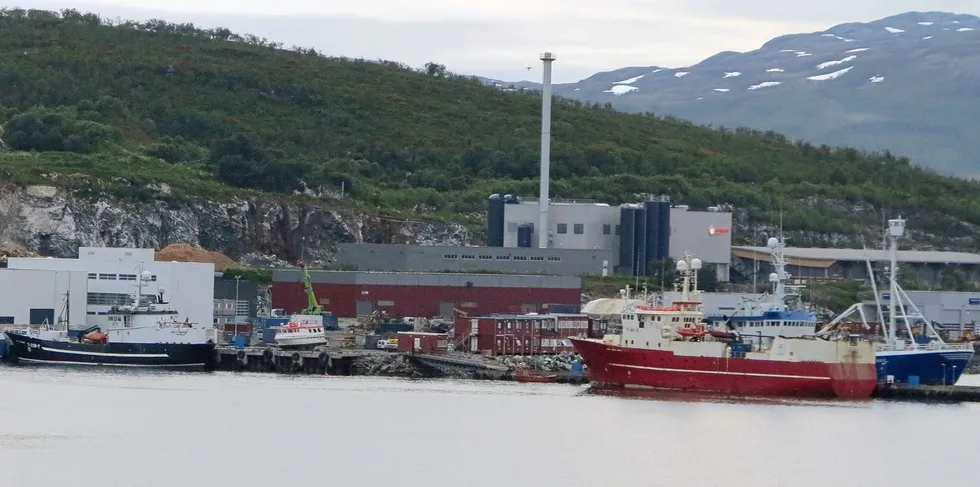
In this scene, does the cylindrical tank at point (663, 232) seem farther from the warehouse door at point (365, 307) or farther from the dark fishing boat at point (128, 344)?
the dark fishing boat at point (128, 344)

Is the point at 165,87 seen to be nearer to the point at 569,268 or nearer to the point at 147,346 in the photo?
the point at 569,268

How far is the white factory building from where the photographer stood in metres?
76.5

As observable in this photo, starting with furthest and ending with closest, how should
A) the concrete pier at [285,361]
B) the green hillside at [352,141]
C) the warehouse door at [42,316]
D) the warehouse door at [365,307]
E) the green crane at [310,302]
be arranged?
1. the green hillside at [352,141]
2. the warehouse door at [365,307]
3. the green crane at [310,302]
4. the warehouse door at [42,316]
5. the concrete pier at [285,361]

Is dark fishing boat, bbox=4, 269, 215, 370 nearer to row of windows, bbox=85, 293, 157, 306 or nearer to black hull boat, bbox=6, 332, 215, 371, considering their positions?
black hull boat, bbox=6, 332, 215, 371

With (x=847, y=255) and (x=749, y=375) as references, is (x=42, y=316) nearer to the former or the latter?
(x=749, y=375)

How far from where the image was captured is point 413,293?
87.1 metres

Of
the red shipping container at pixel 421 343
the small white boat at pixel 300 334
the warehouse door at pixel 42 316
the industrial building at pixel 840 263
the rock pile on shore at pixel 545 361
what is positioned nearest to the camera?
the rock pile on shore at pixel 545 361

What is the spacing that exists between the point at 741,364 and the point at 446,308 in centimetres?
2382

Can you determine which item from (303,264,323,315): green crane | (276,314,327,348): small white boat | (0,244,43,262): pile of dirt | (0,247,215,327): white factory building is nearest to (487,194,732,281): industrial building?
(303,264,323,315): green crane

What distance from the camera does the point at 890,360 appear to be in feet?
226

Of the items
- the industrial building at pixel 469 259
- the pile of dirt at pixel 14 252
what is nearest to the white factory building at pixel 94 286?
the pile of dirt at pixel 14 252

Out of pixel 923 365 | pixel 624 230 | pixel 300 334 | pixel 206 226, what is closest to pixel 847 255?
pixel 624 230

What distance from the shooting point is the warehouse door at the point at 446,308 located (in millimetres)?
86875

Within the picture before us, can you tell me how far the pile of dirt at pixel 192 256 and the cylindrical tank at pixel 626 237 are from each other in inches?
877
